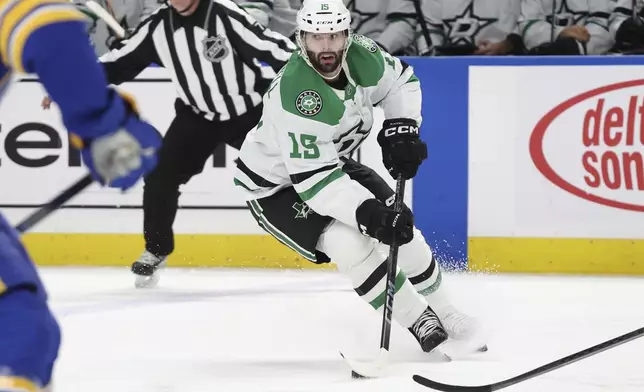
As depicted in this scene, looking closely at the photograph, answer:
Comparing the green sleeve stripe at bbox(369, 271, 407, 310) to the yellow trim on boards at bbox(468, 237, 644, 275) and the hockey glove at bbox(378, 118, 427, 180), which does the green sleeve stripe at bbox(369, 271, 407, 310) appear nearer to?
the hockey glove at bbox(378, 118, 427, 180)

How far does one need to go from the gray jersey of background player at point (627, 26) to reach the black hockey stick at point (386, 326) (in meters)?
2.16

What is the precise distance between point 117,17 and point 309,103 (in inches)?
98.6

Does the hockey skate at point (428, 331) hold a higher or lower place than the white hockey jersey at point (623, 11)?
lower

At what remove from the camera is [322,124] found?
2.82m

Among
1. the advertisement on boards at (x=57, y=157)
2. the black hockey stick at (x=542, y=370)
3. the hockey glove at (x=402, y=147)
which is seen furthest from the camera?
the advertisement on boards at (x=57, y=157)

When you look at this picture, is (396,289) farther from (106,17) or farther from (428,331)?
(106,17)

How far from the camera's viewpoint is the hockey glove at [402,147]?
2.98 meters

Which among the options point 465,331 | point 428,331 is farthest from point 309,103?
point 465,331

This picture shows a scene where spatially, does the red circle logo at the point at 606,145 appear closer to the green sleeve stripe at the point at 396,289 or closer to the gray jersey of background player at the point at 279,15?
the gray jersey of background player at the point at 279,15

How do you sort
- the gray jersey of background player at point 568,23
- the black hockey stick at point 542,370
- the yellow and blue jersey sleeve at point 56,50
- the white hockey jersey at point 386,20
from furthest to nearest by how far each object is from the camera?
the white hockey jersey at point 386,20 < the gray jersey of background player at point 568,23 < the black hockey stick at point 542,370 < the yellow and blue jersey sleeve at point 56,50

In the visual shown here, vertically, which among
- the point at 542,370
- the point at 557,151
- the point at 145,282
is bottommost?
the point at 145,282

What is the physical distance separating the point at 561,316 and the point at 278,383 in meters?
1.28

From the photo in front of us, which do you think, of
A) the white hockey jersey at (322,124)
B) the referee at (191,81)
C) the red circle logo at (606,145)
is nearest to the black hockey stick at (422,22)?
the red circle logo at (606,145)

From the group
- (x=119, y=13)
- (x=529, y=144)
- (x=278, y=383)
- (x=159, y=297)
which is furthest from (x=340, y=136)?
(x=119, y=13)
